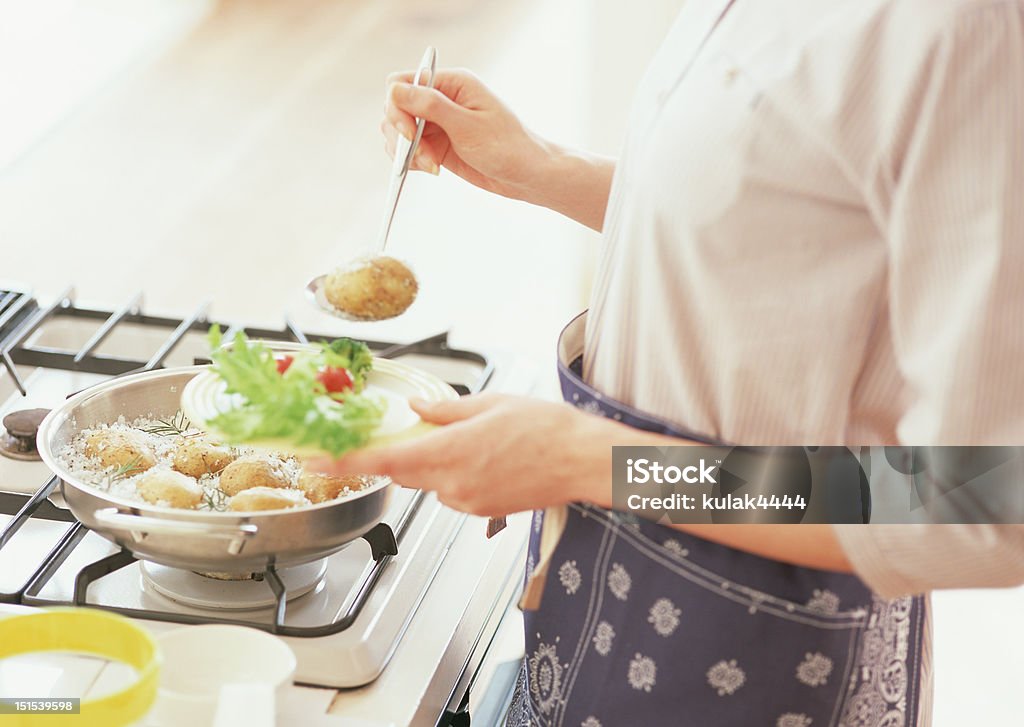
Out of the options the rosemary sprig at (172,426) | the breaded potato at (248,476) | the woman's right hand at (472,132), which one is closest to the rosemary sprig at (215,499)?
the breaded potato at (248,476)

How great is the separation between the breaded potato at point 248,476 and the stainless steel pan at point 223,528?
0.28 feet

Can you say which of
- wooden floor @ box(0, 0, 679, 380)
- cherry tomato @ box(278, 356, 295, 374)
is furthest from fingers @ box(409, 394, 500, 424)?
wooden floor @ box(0, 0, 679, 380)

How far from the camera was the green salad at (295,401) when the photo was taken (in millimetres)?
873

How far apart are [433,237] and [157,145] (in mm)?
925

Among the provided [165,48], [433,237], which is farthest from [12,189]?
[165,48]

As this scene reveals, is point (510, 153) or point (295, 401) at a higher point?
point (510, 153)

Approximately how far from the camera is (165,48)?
4.69 metres

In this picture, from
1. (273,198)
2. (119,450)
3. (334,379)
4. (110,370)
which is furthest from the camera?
(273,198)

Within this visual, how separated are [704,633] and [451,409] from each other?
0.25m

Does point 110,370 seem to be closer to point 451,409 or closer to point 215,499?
point 215,499

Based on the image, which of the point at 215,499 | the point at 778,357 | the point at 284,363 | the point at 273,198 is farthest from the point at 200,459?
the point at 273,198

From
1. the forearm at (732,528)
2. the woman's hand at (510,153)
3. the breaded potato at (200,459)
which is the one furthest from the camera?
the woman's hand at (510,153)

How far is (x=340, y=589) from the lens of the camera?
1058 millimetres

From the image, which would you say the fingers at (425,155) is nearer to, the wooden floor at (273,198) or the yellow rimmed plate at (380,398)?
the yellow rimmed plate at (380,398)
